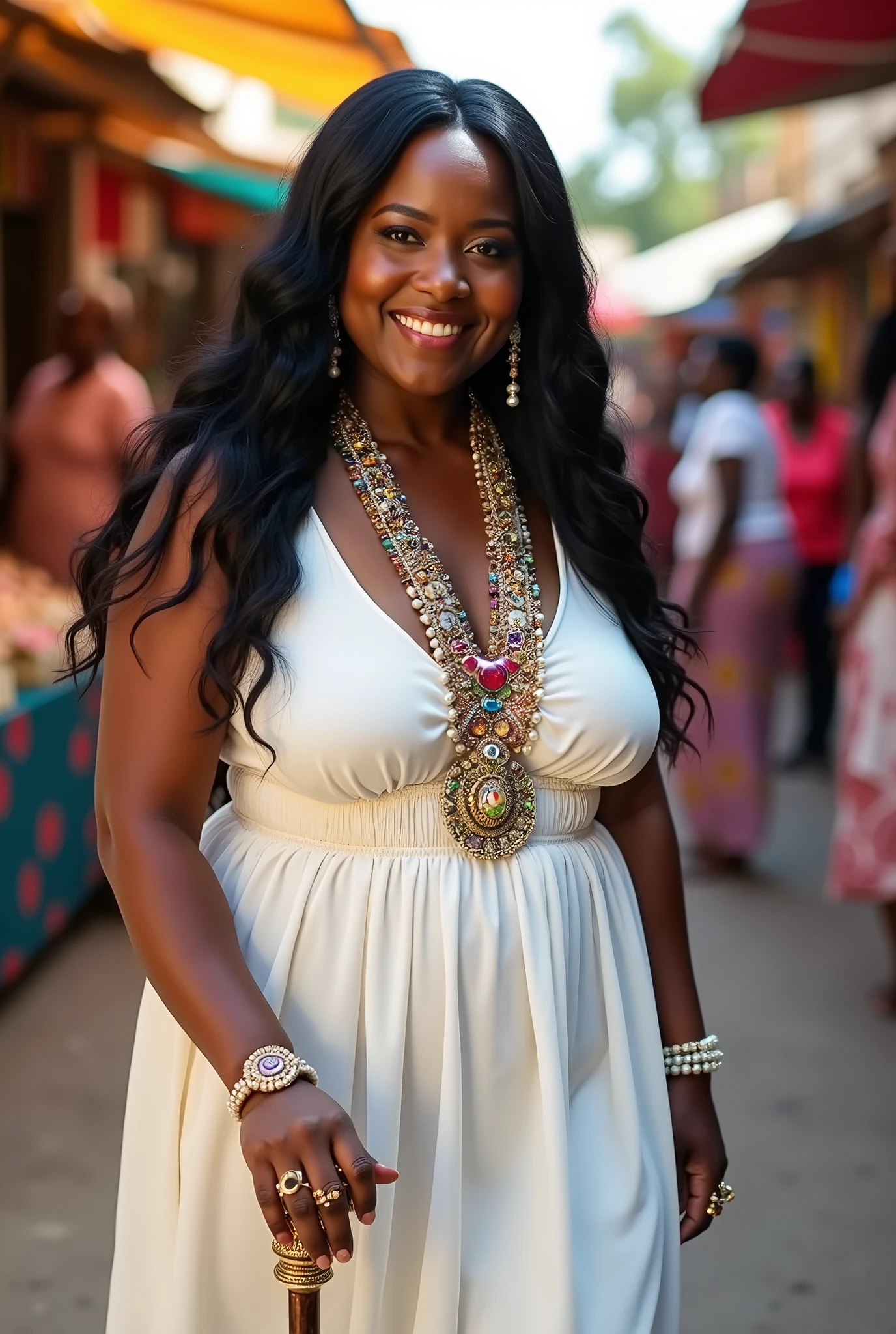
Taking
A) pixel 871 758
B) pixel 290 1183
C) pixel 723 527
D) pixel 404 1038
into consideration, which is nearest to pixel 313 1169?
pixel 290 1183

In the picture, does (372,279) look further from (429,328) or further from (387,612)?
(387,612)

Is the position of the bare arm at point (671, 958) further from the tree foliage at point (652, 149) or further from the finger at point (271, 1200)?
the tree foliage at point (652, 149)

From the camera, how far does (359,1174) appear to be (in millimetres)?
1535

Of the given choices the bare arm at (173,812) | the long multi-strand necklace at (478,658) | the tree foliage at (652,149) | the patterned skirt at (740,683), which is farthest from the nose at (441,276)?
the tree foliage at (652,149)

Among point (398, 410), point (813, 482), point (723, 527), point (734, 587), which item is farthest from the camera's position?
point (813, 482)

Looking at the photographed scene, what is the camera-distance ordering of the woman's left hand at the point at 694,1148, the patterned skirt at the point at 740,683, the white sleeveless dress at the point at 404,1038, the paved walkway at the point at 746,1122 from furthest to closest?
the patterned skirt at the point at 740,683 → the paved walkway at the point at 746,1122 → the woman's left hand at the point at 694,1148 → the white sleeveless dress at the point at 404,1038

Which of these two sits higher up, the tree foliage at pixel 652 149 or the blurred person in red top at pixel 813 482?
the tree foliage at pixel 652 149

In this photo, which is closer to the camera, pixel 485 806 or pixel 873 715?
pixel 485 806

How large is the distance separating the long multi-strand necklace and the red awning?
3.85 metres

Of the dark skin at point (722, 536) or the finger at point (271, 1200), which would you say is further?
the dark skin at point (722, 536)

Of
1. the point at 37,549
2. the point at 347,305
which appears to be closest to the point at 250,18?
the point at 37,549

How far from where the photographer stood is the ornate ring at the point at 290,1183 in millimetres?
1521

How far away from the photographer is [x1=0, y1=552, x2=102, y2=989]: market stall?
15.7ft

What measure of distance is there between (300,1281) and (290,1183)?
0.13 metres
